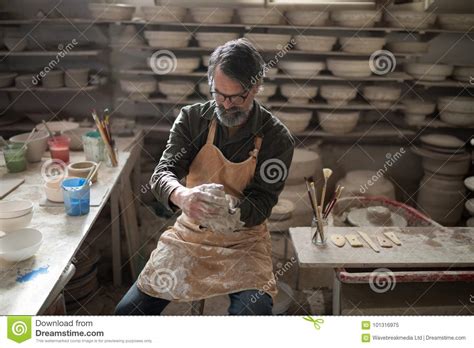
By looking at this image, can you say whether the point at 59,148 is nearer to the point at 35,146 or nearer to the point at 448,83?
the point at 35,146

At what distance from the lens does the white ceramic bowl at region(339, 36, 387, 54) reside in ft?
10.8

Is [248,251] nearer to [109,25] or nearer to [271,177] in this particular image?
[271,177]

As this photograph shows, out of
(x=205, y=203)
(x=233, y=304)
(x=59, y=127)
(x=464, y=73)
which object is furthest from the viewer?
(x=464, y=73)

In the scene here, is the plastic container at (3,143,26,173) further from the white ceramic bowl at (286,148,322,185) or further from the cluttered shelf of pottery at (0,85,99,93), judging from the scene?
the white ceramic bowl at (286,148,322,185)

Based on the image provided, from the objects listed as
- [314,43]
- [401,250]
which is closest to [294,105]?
[314,43]

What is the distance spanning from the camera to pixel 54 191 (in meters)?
1.91

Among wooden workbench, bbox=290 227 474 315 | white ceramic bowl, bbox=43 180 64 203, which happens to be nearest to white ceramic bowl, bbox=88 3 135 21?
white ceramic bowl, bbox=43 180 64 203

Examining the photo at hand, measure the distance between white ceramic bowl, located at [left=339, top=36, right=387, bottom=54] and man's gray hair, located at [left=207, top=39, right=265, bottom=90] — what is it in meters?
1.95

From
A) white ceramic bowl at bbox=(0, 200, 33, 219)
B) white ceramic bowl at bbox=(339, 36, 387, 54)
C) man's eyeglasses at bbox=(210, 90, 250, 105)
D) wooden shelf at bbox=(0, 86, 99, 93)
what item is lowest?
white ceramic bowl at bbox=(0, 200, 33, 219)

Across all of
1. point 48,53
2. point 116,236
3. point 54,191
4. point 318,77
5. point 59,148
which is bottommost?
point 116,236

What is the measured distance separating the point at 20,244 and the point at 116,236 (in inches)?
39.6

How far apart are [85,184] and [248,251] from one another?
73cm
